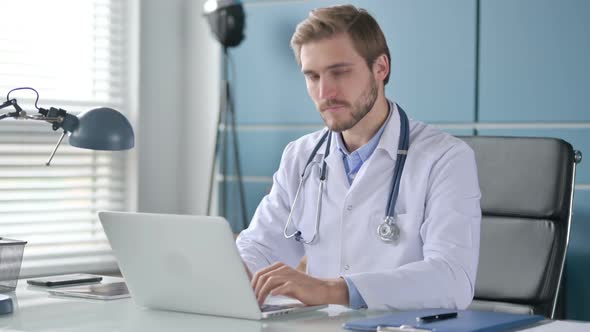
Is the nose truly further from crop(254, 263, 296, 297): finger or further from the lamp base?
the lamp base

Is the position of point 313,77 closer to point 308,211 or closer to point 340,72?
point 340,72

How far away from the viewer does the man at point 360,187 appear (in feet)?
7.02

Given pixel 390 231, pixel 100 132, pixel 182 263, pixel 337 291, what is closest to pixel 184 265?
pixel 182 263

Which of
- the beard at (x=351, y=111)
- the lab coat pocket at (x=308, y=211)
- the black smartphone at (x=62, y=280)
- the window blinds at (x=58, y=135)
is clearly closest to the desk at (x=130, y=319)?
the black smartphone at (x=62, y=280)

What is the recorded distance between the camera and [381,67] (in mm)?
2473

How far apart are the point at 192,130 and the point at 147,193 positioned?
383mm

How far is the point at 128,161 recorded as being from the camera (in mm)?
4469

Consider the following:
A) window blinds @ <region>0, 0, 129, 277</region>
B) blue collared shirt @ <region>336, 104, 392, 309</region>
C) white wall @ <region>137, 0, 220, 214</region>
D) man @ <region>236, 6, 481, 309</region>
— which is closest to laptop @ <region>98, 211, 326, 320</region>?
man @ <region>236, 6, 481, 309</region>

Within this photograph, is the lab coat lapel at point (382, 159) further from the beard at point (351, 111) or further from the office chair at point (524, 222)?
the office chair at point (524, 222)

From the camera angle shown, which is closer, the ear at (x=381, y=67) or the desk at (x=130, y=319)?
the desk at (x=130, y=319)

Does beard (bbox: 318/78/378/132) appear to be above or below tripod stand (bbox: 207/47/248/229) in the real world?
above

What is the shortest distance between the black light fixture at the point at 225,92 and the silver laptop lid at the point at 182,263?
7.77ft

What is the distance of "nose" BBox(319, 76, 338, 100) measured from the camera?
92.4 inches

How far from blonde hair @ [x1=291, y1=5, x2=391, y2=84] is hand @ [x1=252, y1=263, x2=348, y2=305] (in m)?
0.72
